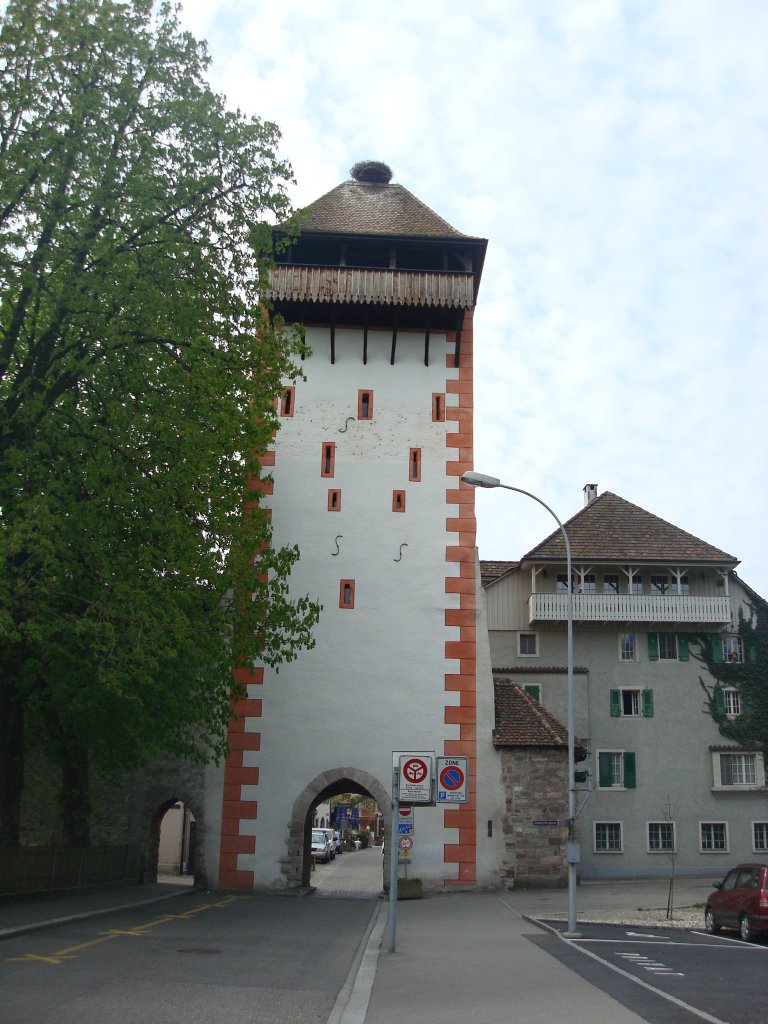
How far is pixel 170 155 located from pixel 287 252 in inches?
507

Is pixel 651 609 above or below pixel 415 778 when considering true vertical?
above

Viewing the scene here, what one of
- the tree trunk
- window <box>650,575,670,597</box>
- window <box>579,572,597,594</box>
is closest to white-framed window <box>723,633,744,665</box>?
window <box>650,575,670,597</box>

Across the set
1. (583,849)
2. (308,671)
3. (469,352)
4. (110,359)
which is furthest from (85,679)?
(583,849)

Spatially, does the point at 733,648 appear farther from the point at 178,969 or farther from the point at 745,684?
the point at 178,969

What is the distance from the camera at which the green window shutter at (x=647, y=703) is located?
38375 mm

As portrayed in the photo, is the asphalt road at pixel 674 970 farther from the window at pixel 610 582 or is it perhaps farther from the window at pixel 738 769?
the window at pixel 610 582

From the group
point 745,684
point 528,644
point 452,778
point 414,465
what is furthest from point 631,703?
point 452,778

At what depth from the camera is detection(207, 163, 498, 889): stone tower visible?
27703 millimetres

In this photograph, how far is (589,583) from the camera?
39.8 meters

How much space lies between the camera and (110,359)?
720 inches

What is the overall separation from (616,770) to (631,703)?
2.51 meters

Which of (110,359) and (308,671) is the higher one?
(110,359)

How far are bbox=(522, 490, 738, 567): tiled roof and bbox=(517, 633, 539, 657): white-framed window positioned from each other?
304 centimetres

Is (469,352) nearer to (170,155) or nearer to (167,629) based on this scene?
(170,155)
